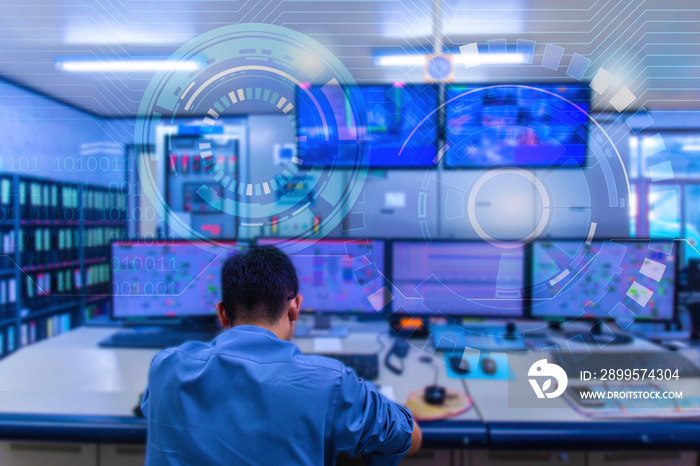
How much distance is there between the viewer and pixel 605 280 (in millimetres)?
1144

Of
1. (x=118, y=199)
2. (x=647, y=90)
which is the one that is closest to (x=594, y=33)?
(x=647, y=90)

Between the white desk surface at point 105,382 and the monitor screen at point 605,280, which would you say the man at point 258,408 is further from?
the monitor screen at point 605,280

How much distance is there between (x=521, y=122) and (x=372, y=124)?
0.45 meters

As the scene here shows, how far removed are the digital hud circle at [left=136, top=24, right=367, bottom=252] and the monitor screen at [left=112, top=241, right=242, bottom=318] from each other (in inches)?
2.6

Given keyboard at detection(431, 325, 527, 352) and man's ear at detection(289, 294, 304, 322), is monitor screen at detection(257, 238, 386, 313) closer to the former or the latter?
keyboard at detection(431, 325, 527, 352)

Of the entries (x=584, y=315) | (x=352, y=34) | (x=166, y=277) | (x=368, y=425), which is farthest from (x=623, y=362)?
(x=166, y=277)

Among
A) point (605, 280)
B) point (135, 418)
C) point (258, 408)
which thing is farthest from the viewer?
point (605, 280)

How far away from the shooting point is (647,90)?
100 centimetres

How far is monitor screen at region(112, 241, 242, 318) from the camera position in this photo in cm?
120

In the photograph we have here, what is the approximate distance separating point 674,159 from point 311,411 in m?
1.28

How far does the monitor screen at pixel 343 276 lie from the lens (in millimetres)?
1240

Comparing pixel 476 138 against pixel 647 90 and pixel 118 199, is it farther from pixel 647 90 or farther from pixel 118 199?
pixel 118 199

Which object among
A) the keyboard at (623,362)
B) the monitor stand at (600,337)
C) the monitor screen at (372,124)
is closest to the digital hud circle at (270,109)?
the monitor screen at (372,124)

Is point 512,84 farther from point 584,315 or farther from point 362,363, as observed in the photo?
point 362,363
